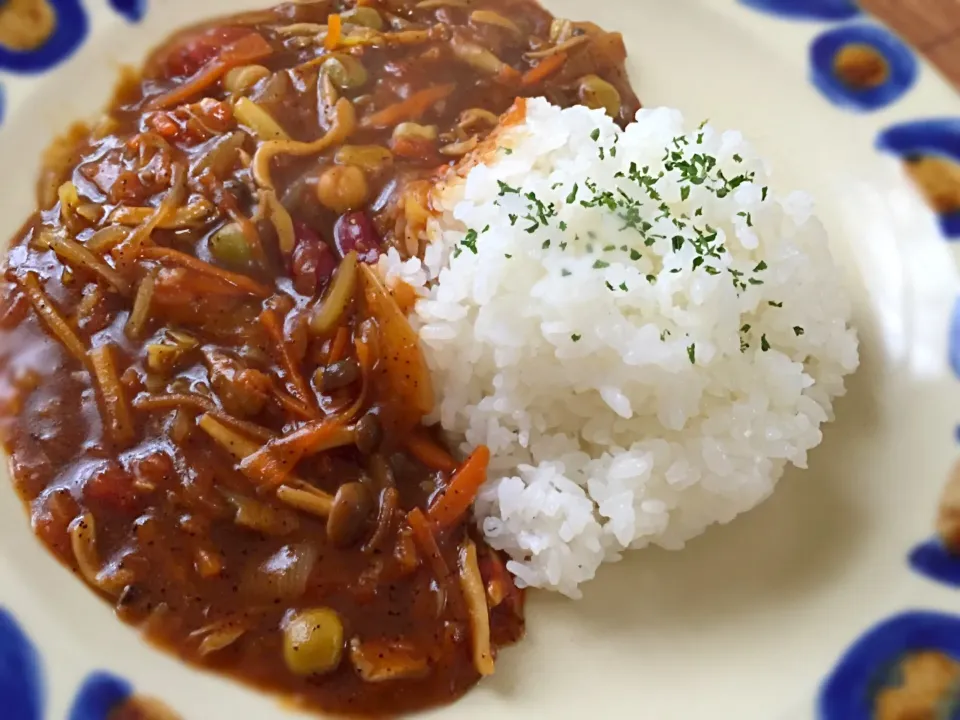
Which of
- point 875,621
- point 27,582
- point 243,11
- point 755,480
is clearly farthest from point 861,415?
point 243,11

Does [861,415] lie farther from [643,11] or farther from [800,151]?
[643,11]

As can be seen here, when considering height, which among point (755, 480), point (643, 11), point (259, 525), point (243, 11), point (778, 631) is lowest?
point (778, 631)

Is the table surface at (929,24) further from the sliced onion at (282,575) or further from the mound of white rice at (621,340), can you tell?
the sliced onion at (282,575)

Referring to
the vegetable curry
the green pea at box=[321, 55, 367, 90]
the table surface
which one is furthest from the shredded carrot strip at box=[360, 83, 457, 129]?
the table surface

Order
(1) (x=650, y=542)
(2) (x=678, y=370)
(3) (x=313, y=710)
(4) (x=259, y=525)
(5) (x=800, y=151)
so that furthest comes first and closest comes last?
(5) (x=800, y=151), (1) (x=650, y=542), (2) (x=678, y=370), (4) (x=259, y=525), (3) (x=313, y=710)

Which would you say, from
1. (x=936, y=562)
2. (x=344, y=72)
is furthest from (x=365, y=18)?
(x=936, y=562)

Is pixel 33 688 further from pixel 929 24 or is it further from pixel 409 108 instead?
pixel 929 24
